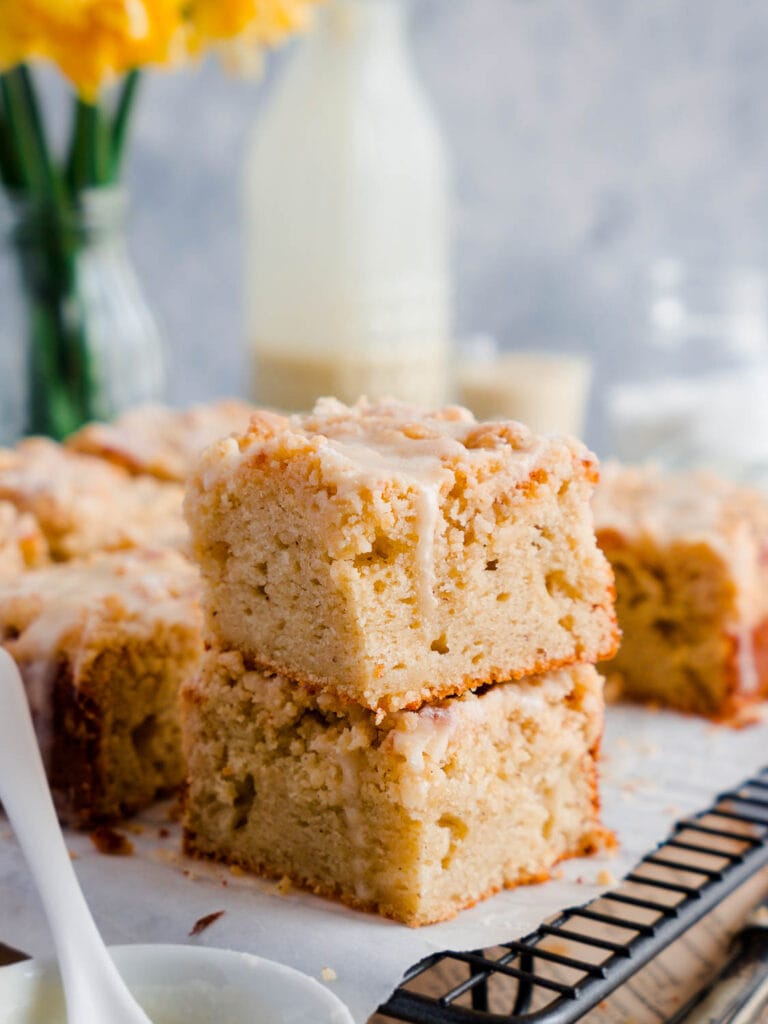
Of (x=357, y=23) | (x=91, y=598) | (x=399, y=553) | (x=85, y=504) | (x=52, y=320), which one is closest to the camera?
(x=399, y=553)

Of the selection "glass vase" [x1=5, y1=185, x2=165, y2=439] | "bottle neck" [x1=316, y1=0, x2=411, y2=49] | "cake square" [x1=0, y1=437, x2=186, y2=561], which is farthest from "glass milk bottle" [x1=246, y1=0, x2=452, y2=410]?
"cake square" [x1=0, y1=437, x2=186, y2=561]

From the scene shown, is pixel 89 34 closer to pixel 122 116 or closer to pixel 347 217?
pixel 122 116

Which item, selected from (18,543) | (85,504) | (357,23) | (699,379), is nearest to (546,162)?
(357,23)

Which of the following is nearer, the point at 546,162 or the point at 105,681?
the point at 105,681

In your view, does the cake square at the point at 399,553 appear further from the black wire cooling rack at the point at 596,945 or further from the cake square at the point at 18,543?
the cake square at the point at 18,543

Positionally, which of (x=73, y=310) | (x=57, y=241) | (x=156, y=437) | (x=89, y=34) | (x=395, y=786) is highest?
(x=89, y=34)

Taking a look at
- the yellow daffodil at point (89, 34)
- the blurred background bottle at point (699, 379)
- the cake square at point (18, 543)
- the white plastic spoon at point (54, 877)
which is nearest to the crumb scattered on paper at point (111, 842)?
the white plastic spoon at point (54, 877)

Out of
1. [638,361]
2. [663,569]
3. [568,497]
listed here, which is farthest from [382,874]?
[638,361]
